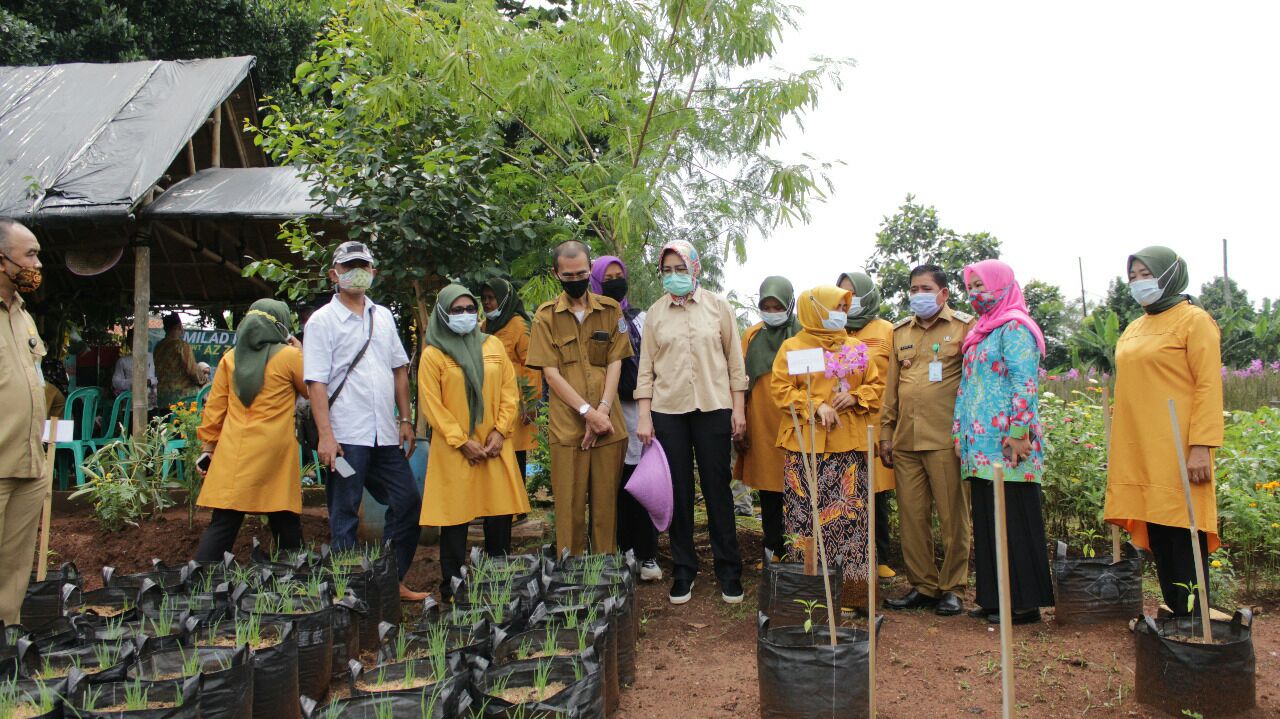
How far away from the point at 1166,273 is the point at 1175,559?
120 cm

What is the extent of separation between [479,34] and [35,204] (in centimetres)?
462

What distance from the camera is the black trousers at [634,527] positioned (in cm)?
490

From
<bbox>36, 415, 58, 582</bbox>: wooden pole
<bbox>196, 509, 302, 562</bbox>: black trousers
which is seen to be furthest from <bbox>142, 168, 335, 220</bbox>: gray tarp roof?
<bbox>36, 415, 58, 582</bbox>: wooden pole

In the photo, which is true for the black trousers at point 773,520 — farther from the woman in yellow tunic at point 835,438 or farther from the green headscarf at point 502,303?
the green headscarf at point 502,303

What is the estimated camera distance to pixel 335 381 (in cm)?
444

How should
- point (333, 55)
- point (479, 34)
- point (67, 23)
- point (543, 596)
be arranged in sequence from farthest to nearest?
point (67, 23)
point (333, 55)
point (479, 34)
point (543, 596)

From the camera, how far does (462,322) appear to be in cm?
448

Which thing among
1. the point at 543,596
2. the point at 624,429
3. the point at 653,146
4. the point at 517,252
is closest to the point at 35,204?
the point at 517,252

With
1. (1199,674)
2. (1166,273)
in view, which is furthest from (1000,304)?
(1199,674)

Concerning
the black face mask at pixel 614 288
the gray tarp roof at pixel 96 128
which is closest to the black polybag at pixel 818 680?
the black face mask at pixel 614 288

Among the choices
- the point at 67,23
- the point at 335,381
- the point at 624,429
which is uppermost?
the point at 67,23

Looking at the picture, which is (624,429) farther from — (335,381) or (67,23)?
(67,23)

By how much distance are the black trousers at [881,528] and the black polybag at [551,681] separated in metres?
2.68

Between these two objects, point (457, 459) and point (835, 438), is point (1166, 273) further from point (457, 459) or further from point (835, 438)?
point (457, 459)
